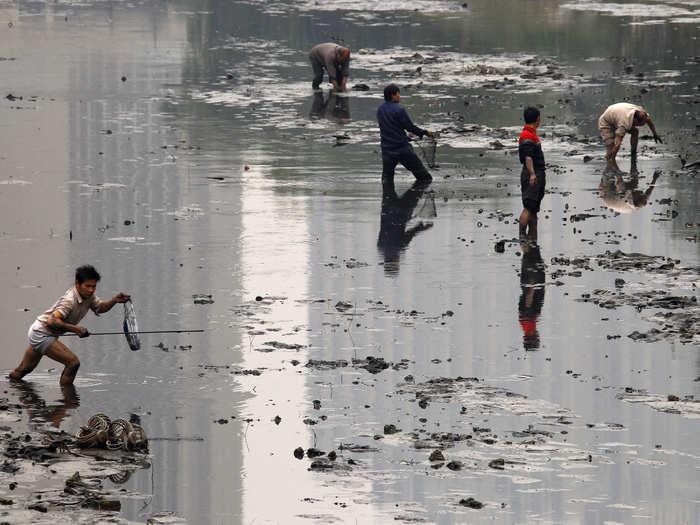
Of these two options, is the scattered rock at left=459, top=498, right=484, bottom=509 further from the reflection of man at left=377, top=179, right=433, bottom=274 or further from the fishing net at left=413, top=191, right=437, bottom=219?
the fishing net at left=413, top=191, right=437, bottom=219

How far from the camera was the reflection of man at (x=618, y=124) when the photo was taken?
77.3 ft

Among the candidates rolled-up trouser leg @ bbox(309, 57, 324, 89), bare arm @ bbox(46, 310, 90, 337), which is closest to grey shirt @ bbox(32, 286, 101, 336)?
bare arm @ bbox(46, 310, 90, 337)

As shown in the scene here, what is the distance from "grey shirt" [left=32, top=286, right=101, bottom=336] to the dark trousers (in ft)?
33.5

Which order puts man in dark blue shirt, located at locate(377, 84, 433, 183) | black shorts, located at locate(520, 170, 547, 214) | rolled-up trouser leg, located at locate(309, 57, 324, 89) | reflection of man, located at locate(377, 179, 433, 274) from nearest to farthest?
reflection of man, located at locate(377, 179, 433, 274) < black shorts, located at locate(520, 170, 547, 214) < man in dark blue shirt, located at locate(377, 84, 433, 183) < rolled-up trouser leg, located at locate(309, 57, 324, 89)

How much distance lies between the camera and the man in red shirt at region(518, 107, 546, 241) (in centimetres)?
1864

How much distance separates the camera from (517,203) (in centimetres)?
2128

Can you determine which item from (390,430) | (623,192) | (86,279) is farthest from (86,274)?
(623,192)

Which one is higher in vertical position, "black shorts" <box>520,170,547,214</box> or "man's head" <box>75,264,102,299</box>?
"black shorts" <box>520,170,547,214</box>

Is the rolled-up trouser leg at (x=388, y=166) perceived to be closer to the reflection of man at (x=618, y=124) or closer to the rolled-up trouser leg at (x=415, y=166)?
the rolled-up trouser leg at (x=415, y=166)

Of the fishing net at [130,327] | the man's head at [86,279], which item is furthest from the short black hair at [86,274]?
the fishing net at [130,327]

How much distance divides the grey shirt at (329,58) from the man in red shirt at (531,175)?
48.4ft

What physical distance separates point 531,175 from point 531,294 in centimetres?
287

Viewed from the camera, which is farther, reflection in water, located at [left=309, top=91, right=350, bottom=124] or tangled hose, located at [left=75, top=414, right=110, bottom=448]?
reflection in water, located at [left=309, top=91, right=350, bottom=124]

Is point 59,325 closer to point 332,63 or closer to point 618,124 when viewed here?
point 618,124
